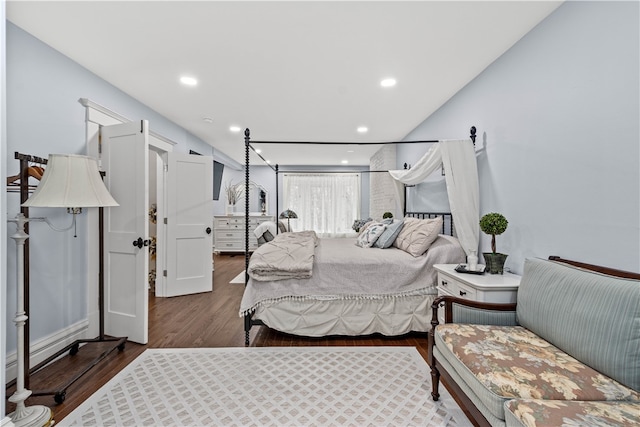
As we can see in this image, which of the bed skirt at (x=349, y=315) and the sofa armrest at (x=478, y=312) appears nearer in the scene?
the sofa armrest at (x=478, y=312)

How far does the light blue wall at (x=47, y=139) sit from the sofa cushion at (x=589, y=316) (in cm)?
339

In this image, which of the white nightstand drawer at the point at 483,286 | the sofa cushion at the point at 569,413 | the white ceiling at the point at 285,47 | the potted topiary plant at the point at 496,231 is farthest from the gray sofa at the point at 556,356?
the white ceiling at the point at 285,47

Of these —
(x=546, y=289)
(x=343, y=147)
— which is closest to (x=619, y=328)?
(x=546, y=289)

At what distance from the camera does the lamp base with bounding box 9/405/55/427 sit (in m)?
1.46

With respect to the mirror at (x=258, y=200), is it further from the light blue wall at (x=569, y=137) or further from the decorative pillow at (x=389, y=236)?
the light blue wall at (x=569, y=137)

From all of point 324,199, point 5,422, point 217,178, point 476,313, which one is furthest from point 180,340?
point 324,199

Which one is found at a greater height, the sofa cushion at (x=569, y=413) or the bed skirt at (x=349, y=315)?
the sofa cushion at (x=569, y=413)

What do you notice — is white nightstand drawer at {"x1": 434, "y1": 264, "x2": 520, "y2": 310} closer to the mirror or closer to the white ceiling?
the white ceiling

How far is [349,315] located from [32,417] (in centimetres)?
212

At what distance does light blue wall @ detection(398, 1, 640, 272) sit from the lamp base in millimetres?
3160

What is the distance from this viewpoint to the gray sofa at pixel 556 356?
1.07 meters

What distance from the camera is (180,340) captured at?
8.65 feet

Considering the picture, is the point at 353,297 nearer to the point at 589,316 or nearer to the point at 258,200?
the point at 589,316

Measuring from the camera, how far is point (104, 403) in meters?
1.77
